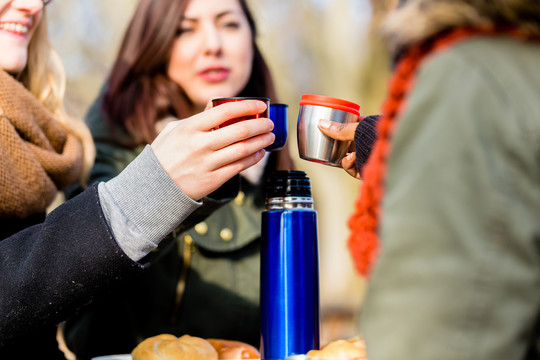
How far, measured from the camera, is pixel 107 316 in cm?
232

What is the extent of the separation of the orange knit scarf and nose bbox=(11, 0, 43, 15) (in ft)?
4.14

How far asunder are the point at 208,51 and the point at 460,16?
6.18 ft

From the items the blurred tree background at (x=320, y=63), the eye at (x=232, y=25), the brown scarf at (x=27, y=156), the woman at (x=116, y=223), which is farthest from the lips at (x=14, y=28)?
the blurred tree background at (x=320, y=63)

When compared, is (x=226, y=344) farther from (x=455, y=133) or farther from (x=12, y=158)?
(x=455, y=133)

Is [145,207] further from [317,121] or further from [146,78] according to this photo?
[146,78]

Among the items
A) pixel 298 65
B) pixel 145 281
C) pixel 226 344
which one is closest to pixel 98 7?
pixel 298 65

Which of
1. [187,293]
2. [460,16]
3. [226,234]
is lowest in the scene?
[187,293]

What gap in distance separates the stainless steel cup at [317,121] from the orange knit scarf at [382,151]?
0.48 metres

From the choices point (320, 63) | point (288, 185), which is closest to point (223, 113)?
point (288, 185)

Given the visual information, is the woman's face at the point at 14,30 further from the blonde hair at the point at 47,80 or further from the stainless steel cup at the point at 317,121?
the stainless steel cup at the point at 317,121

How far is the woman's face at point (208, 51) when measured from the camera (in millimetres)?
2508

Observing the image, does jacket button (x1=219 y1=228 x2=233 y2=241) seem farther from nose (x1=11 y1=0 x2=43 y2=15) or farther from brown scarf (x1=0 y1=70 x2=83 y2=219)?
nose (x1=11 y1=0 x2=43 y2=15)

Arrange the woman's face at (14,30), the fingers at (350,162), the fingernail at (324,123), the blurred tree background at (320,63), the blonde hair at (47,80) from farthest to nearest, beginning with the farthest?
the blurred tree background at (320,63)
the blonde hair at (47,80)
the woman's face at (14,30)
the fingers at (350,162)
the fingernail at (324,123)

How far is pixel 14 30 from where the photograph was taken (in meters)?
1.69
